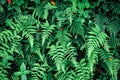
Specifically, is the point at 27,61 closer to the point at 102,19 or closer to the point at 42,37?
the point at 42,37

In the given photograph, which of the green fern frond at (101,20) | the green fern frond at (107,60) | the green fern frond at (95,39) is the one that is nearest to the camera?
the green fern frond at (95,39)

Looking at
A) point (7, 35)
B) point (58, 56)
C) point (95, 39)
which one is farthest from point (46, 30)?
point (95, 39)

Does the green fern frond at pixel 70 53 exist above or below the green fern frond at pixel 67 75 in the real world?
above

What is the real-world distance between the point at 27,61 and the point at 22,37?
15.5 inches

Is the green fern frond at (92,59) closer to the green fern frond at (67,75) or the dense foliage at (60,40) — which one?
the dense foliage at (60,40)

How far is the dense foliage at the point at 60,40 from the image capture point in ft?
13.3

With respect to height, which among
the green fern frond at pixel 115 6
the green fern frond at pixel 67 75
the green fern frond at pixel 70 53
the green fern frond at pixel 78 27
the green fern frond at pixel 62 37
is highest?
the green fern frond at pixel 115 6

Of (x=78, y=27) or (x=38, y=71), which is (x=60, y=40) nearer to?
(x=78, y=27)

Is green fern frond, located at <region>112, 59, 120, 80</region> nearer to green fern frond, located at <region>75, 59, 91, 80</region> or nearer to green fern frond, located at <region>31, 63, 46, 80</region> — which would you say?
green fern frond, located at <region>75, 59, 91, 80</region>

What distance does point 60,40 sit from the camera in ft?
13.3

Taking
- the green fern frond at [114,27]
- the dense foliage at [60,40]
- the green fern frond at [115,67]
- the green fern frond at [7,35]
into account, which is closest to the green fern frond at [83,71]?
the dense foliage at [60,40]

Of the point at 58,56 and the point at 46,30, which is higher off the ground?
the point at 46,30

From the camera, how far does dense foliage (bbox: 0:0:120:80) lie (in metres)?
4.05

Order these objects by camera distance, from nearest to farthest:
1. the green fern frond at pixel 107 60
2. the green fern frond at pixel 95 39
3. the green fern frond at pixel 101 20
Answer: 1. the green fern frond at pixel 95 39
2. the green fern frond at pixel 107 60
3. the green fern frond at pixel 101 20
